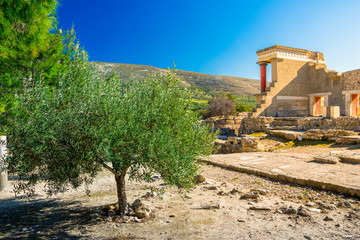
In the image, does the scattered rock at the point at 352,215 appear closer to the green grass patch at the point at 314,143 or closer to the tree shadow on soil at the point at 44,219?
the tree shadow on soil at the point at 44,219

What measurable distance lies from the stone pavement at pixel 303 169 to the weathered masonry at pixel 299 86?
978 centimetres

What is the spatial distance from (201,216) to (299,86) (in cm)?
2019

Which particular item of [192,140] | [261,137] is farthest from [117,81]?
[261,137]

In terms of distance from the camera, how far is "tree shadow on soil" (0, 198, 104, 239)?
492cm

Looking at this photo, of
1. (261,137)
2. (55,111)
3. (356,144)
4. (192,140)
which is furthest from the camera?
(261,137)

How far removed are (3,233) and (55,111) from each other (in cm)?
268

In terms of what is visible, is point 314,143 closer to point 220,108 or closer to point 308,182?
point 308,182

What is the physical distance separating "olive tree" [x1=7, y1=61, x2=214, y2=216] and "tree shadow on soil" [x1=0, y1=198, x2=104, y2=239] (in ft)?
3.30

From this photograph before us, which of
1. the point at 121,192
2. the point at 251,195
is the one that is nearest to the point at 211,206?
the point at 251,195

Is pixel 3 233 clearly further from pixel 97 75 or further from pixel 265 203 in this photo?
pixel 265 203

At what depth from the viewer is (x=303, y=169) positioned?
8.83 metres

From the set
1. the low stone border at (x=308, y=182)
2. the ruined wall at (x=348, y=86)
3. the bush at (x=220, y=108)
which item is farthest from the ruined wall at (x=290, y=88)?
the bush at (x=220, y=108)

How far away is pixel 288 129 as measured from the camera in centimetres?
1783

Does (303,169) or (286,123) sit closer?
(303,169)
